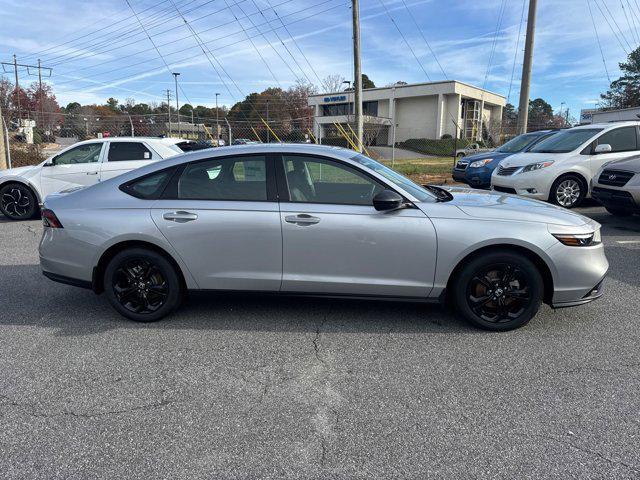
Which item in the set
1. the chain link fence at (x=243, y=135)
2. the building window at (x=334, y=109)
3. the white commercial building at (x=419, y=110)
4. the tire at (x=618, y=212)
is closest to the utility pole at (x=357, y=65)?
the chain link fence at (x=243, y=135)

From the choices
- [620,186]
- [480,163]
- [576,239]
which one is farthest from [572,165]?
[576,239]

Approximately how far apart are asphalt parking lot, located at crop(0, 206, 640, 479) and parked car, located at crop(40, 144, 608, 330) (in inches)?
14.1

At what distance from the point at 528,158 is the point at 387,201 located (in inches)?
290

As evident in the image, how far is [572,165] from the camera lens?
31.1 ft

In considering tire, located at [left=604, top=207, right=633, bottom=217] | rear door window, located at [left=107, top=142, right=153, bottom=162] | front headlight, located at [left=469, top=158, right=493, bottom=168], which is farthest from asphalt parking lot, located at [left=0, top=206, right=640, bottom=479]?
front headlight, located at [left=469, top=158, right=493, bottom=168]

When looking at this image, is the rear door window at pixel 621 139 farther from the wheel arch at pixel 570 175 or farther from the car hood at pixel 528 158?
the car hood at pixel 528 158

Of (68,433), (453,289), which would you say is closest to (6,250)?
(68,433)

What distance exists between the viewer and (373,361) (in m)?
3.53

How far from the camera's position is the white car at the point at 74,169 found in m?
9.50

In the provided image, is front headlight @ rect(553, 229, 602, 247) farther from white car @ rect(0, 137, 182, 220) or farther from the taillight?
white car @ rect(0, 137, 182, 220)

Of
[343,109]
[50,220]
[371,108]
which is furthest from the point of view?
[371,108]

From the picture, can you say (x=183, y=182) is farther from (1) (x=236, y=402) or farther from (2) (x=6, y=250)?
(2) (x=6, y=250)

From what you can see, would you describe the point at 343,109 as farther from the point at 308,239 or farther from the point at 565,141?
the point at 308,239

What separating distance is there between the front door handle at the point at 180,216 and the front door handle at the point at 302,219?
0.81 metres
